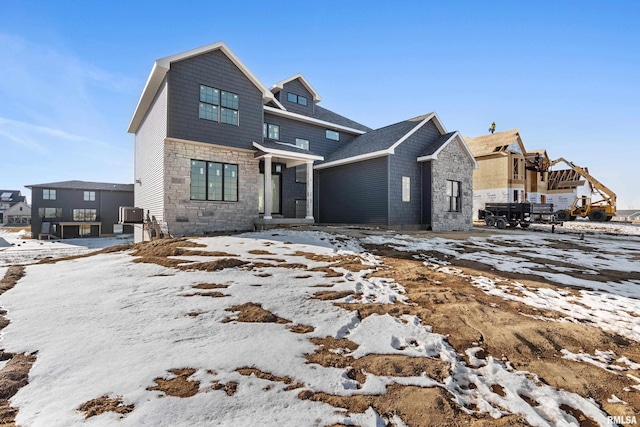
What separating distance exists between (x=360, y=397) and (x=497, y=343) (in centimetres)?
177

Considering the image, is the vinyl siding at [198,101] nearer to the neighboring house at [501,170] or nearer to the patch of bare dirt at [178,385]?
the patch of bare dirt at [178,385]

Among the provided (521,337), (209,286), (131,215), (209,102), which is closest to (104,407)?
(209,286)

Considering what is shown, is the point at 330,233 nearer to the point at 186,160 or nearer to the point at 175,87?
the point at 186,160

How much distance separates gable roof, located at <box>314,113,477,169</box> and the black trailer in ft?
24.1

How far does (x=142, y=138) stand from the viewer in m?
14.4

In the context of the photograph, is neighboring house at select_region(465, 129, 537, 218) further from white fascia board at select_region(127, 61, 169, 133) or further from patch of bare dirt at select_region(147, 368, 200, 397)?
patch of bare dirt at select_region(147, 368, 200, 397)

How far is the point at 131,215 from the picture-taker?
1262 cm

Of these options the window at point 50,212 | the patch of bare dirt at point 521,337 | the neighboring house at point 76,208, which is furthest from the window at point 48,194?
the patch of bare dirt at point 521,337

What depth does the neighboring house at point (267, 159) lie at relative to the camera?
10984mm

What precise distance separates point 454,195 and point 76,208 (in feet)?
131

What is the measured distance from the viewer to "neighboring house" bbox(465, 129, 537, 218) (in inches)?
1136

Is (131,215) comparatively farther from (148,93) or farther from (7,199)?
(7,199)

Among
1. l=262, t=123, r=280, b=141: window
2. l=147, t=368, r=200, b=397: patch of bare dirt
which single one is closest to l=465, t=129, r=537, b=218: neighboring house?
l=262, t=123, r=280, b=141: window

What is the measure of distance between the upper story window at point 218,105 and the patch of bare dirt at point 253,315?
966cm
